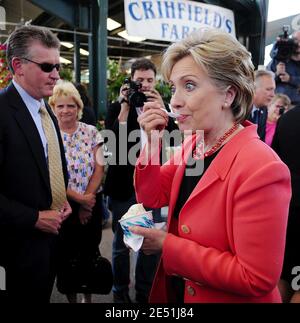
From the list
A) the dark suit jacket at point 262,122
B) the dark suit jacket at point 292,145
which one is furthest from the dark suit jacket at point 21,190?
the dark suit jacket at point 262,122

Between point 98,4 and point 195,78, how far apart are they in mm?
4497

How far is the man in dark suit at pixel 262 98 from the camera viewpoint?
11.6ft

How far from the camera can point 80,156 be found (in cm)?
250

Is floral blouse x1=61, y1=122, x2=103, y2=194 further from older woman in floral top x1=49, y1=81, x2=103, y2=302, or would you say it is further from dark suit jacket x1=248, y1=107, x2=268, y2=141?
dark suit jacket x1=248, y1=107, x2=268, y2=141

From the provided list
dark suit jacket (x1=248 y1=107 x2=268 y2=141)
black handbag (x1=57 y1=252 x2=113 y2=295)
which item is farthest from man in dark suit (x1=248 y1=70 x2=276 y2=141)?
black handbag (x1=57 y1=252 x2=113 y2=295)

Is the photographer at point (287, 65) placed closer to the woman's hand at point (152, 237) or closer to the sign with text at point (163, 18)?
the sign with text at point (163, 18)

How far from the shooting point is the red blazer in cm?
97

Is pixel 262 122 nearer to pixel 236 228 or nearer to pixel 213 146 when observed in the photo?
pixel 213 146

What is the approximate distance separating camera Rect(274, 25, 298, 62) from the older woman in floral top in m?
2.54

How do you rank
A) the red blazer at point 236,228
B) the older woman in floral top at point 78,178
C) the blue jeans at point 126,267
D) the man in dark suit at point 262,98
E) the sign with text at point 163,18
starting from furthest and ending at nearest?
the sign with text at point 163,18
the man in dark suit at point 262,98
the blue jeans at point 126,267
the older woman in floral top at point 78,178
the red blazer at point 236,228

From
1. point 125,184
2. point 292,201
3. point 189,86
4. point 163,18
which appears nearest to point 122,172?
point 125,184

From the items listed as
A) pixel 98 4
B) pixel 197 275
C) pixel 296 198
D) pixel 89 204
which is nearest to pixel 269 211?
pixel 197 275

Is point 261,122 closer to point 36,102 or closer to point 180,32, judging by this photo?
point 180,32

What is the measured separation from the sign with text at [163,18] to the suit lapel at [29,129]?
3123 mm
